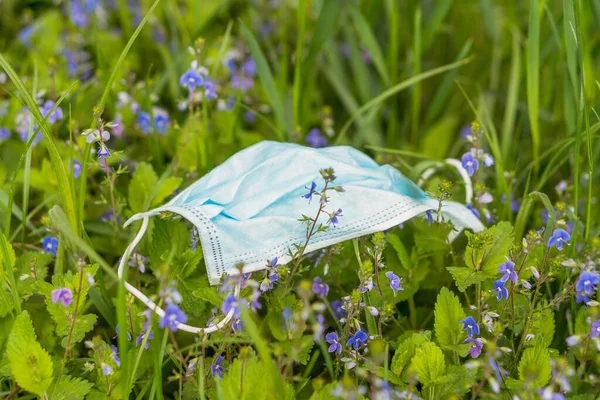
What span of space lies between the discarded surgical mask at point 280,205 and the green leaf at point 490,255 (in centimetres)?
16

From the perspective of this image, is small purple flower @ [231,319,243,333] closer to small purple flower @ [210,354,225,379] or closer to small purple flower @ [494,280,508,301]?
small purple flower @ [210,354,225,379]

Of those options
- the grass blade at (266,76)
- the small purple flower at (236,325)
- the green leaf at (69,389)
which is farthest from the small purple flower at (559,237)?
the green leaf at (69,389)

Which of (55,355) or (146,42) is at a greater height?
(146,42)

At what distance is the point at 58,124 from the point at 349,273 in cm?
126

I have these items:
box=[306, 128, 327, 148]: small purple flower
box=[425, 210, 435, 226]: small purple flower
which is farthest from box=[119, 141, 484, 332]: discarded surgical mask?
box=[306, 128, 327, 148]: small purple flower

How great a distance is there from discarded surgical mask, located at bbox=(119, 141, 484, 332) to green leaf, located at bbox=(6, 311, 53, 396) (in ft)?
0.89

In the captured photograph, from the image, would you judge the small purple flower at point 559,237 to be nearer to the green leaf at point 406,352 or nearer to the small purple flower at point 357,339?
the green leaf at point 406,352

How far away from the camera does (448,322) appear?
1.62 m

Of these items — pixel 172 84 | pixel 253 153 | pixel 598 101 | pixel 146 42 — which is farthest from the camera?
pixel 146 42

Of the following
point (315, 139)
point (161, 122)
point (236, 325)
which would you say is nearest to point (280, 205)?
point (236, 325)

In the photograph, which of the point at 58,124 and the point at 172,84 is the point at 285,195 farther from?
the point at 172,84

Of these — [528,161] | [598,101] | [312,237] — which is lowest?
[528,161]

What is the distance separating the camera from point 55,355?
1756 millimetres

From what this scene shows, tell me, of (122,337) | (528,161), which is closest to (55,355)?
(122,337)
